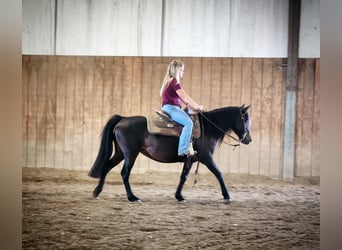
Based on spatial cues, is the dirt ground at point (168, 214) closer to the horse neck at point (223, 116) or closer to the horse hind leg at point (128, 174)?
the horse hind leg at point (128, 174)

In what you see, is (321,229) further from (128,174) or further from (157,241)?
(128,174)

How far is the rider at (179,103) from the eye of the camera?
8.31 ft

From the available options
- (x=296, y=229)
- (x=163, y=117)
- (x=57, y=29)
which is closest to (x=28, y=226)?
(x=163, y=117)

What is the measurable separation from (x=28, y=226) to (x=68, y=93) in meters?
0.86

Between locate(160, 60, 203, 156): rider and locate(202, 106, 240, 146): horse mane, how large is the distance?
80 millimetres

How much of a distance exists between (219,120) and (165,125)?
339mm

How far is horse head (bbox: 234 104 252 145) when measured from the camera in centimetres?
253

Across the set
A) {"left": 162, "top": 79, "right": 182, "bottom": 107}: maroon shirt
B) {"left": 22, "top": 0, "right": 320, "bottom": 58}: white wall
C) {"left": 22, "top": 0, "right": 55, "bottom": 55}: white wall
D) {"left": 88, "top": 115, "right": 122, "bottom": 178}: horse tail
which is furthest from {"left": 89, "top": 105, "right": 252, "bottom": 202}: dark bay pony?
{"left": 22, "top": 0, "right": 55, "bottom": 55}: white wall

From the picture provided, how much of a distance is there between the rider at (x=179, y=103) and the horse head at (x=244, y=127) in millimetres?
253

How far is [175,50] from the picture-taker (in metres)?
2.55

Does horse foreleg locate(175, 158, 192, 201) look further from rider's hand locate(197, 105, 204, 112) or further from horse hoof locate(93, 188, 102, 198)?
horse hoof locate(93, 188, 102, 198)

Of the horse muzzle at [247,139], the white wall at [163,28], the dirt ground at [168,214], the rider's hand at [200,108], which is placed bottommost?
the dirt ground at [168,214]

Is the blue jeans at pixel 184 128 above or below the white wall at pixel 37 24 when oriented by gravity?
below

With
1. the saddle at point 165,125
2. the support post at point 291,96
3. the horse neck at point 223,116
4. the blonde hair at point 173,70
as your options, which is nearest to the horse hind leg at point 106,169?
the saddle at point 165,125
